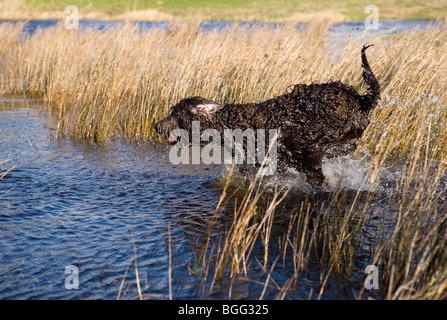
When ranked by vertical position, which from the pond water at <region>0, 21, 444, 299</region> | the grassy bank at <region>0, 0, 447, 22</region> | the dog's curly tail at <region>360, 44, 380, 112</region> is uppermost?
the grassy bank at <region>0, 0, 447, 22</region>

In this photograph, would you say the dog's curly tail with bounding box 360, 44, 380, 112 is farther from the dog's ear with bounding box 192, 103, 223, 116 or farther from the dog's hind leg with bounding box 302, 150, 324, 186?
the dog's ear with bounding box 192, 103, 223, 116

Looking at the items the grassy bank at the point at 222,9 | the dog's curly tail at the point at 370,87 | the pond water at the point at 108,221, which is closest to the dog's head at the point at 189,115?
the pond water at the point at 108,221

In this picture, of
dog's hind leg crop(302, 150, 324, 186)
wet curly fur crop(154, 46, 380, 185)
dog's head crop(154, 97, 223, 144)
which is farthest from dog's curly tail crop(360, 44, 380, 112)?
dog's head crop(154, 97, 223, 144)

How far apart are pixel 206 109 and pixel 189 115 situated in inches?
8.4

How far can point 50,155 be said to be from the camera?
22.0 ft

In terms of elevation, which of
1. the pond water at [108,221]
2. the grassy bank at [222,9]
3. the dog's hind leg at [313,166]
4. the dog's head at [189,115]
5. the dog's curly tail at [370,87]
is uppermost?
the grassy bank at [222,9]

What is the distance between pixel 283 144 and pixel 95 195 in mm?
2296

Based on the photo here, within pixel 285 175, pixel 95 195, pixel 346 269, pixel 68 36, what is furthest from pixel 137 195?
pixel 68 36

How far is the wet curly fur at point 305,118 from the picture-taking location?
4.50 metres

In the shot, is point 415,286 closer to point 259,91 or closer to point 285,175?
point 285,175

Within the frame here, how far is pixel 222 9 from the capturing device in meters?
40.4

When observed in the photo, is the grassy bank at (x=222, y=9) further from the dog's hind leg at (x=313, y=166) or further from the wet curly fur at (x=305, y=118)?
the dog's hind leg at (x=313, y=166)

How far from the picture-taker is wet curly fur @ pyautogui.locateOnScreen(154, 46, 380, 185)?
450 centimetres

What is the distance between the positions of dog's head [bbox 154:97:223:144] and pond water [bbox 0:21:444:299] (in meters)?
0.80
